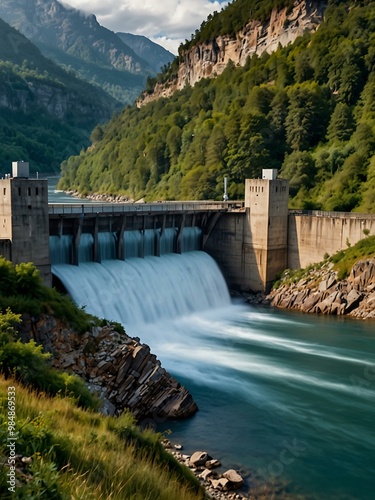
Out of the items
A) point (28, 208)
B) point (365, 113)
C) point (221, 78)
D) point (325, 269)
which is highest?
point (221, 78)

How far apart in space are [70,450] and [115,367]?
14.0m

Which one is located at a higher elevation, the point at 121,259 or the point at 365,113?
the point at 365,113

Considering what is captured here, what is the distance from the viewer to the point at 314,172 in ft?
197

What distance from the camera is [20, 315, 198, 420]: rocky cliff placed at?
21969 millimetres

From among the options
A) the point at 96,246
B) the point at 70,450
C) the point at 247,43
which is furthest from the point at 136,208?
the point at 247,43

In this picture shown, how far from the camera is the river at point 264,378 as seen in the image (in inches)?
780

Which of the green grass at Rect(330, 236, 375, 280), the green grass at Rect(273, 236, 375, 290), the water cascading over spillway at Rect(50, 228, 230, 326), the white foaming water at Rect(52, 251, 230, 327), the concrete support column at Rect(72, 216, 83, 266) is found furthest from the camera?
the green grass at Rect(273, 236, 375, 290)

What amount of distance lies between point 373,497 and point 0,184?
2259 cm

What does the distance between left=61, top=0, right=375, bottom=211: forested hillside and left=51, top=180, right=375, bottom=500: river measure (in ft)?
59.9

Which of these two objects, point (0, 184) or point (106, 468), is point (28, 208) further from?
point (106, 468)

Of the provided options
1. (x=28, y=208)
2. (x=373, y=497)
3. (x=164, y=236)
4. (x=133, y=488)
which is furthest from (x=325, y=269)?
(x=133, y=488)

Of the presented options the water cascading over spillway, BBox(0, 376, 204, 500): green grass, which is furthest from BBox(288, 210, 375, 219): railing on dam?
BBox(0, 376, 204, 500): green grass

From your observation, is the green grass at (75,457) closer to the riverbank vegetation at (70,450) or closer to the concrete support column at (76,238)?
the riverbank vegetation at (70,450)

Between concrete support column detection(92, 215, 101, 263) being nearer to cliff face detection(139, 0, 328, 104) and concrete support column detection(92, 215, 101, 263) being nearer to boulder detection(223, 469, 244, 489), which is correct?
boulder detection(223, 469, 244, 489)
